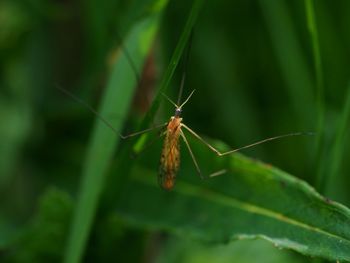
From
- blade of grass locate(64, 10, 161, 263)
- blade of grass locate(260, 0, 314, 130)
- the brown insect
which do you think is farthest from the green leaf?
blade of grass locate(260, 0, 314, 130)

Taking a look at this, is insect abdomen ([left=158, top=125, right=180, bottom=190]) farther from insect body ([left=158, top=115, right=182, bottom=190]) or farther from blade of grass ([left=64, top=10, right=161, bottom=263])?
blade of grass ([left=64, top=10, right=161, bottom=263])

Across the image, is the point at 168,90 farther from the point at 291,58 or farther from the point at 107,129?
the point at 291,58

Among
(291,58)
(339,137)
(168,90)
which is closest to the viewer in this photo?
(339,137)

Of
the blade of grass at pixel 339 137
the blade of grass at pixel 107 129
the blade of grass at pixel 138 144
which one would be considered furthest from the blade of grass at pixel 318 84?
the blade of grass at pixel 107 129

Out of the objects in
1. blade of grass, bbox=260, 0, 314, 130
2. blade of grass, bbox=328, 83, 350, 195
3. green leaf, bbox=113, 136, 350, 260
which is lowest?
green leaf, bbox=113, 136, 350, 260

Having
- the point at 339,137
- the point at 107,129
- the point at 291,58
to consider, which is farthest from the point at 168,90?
the point at 339,137

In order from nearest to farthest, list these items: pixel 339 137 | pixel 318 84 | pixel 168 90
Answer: pixel 339 137 < pixel 318 84 < pixel 168 90
